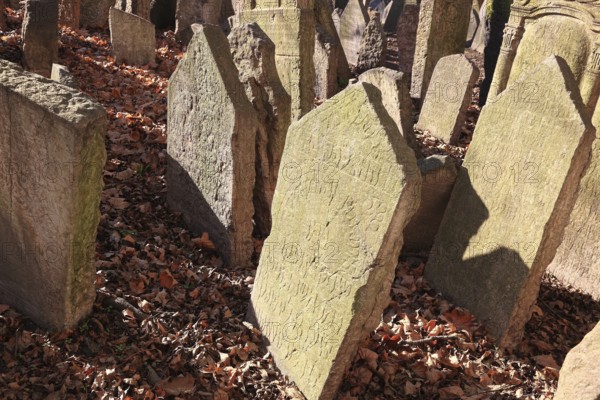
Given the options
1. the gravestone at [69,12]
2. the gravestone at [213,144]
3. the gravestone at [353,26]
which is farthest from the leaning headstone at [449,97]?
the gravestone at [69,12]

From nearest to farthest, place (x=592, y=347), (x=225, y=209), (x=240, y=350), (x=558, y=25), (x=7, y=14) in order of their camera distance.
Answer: (x=592, y=347), (x=240, y=350), (x=225, y=209), (x=558, y=25), (x=7, y=14)

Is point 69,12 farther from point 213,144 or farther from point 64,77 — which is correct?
point 213,144

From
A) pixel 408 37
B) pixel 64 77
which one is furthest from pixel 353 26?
pixel 64 77

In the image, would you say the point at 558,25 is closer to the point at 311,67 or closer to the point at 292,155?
the point at 311,67

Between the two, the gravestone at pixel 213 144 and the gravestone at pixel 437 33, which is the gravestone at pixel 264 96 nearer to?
the gravestone at pixel 213 144

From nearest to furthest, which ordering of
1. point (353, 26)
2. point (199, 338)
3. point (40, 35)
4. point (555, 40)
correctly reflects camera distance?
point (199, 338), point (555, 40), point (40, 35), point (353, 26)

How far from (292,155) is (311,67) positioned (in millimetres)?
2631

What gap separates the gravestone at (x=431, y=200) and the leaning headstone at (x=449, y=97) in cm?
289

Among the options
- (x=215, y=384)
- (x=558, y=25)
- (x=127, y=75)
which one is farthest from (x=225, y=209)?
(x=127, y=75)

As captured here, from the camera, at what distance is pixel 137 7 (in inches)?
398

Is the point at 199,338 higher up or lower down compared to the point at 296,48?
lower down

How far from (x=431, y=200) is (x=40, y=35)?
5.57 m

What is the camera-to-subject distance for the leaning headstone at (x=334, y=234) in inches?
114

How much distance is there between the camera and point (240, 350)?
377 cm
